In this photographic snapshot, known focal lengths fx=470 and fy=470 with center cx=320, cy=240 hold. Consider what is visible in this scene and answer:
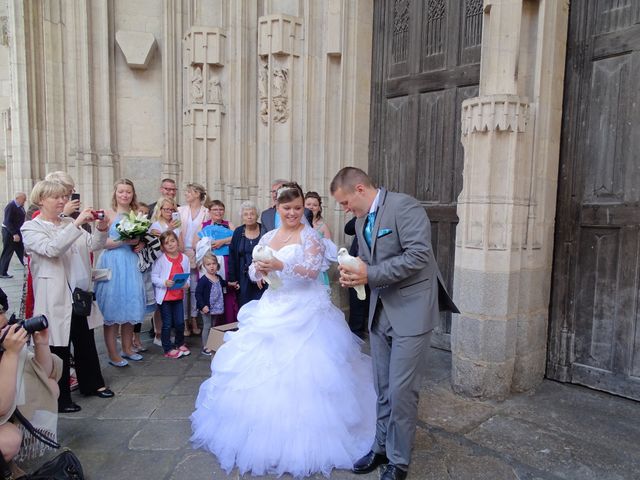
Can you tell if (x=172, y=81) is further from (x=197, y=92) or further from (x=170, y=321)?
(x=170, y=321)

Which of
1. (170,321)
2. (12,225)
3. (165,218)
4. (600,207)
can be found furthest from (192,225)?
(12,225)

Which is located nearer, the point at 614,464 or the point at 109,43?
the point at 614,464

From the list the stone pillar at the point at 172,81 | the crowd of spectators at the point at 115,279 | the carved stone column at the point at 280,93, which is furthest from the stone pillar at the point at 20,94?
the carved stone column at the point at 280,93

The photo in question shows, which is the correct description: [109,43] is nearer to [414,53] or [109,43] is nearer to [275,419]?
[414,53]

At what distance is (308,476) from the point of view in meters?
2.92

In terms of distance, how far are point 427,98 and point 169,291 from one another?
3.56m

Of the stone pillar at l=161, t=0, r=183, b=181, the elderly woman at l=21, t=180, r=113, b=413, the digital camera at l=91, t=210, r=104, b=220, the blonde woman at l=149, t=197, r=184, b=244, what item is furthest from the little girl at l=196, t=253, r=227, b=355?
the stone pillar at l=161, t=0, r=183, b=181

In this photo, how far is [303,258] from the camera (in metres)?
3.27

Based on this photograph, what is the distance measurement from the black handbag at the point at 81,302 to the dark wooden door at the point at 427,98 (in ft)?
11.5

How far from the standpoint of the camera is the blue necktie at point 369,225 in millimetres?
2877

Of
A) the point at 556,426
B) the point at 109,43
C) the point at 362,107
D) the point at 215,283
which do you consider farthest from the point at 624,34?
the point at 109,43

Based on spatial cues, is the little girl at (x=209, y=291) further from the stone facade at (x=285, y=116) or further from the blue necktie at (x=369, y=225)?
the blue necktie at (x=369, y=225)

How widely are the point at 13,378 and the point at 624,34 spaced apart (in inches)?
195

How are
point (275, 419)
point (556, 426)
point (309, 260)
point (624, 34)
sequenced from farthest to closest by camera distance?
point (624, 34) → point (556, 426) → point (309, 260) → point (275, 419)
